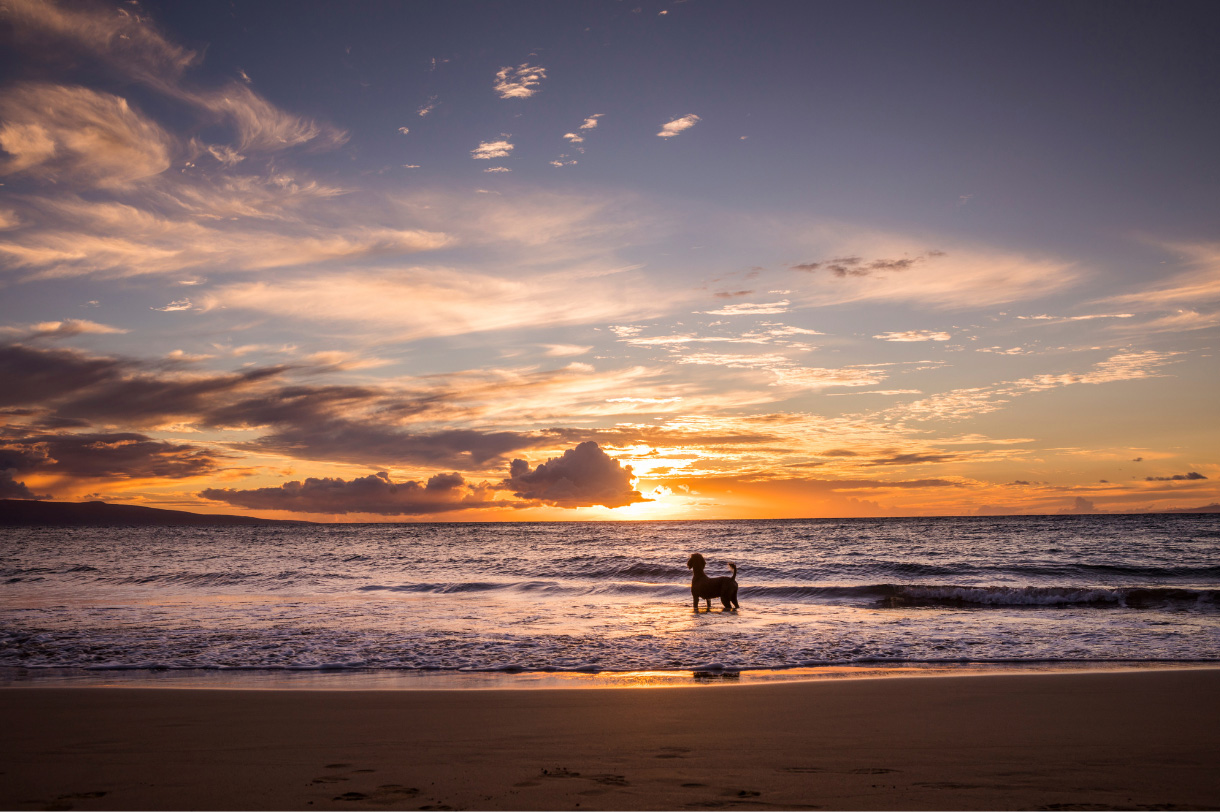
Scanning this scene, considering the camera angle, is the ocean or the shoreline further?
the ocean

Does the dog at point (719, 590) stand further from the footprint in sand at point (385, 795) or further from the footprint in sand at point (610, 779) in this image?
the footprint in sand at point (385, 795)

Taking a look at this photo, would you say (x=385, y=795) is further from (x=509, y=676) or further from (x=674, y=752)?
(x=509, y=676)

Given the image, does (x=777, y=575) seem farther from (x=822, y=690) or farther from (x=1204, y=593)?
(x=822, y=690)

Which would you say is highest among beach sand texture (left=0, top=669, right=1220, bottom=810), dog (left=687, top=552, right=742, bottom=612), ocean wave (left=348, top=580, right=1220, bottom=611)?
beach sand texture (left=0, top=669, right=1220, bottom=810)

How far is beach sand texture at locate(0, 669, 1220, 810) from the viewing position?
467 cm

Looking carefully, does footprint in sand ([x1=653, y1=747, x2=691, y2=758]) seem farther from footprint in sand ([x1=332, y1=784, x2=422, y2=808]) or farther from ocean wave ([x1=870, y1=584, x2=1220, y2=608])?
ocean wave ([x1=870, y1=584, x2=1220, y2=608])

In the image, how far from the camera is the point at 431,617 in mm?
16094

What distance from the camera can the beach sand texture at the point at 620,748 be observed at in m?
4.67

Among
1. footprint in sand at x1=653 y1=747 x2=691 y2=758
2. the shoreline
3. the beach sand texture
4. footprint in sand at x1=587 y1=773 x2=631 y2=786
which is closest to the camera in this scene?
the beach sand texture

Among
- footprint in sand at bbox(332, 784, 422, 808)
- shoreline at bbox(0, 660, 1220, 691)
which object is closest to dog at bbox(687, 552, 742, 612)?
shoreline at bbox(0, 660, 1220, 691)

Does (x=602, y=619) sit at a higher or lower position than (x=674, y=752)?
lower

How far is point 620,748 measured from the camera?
582 cm

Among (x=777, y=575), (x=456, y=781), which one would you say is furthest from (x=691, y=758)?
(x=777, y=575)

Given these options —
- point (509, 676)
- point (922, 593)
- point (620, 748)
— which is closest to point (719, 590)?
point (509, 676)
